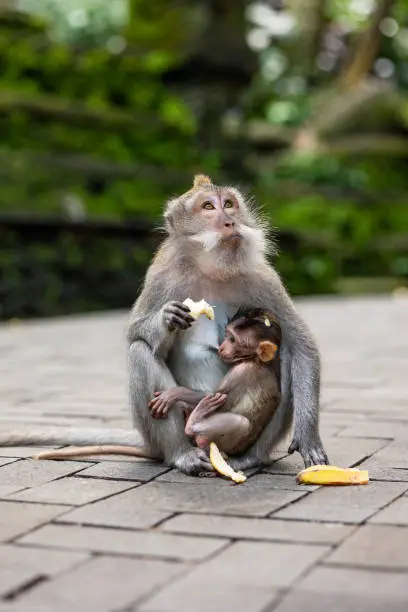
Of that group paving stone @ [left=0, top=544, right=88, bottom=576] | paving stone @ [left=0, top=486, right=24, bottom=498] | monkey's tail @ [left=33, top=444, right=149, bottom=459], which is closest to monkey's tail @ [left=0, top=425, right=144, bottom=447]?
monkey's tail @ [left=33, top=444, right=149, bottom=459]

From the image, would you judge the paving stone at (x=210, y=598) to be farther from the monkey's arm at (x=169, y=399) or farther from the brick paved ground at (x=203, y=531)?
the monkey's arm at (x=169, y=399)

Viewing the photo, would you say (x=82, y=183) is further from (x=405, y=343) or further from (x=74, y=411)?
(x=74, y=411)

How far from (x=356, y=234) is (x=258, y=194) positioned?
197 cm

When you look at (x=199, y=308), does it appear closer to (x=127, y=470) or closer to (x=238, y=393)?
(x=238, y=393)

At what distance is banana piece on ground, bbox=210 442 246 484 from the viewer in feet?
12.1

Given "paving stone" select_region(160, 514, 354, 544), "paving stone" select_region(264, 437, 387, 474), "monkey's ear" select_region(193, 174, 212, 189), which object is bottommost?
"paving stone" select_region(264, 437, 387, 474)

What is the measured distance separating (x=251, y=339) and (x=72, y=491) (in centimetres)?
75

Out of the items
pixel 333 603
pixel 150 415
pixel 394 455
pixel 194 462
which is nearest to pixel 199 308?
pixel 150 415

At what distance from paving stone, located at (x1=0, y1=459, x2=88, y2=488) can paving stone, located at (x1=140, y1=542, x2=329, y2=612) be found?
3.58ft

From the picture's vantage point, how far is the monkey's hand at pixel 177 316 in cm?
363

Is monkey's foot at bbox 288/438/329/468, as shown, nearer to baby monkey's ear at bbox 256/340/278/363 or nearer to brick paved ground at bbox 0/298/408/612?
brick paved ground at bbox 0/298/408/612

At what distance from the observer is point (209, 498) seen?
3.45 metres

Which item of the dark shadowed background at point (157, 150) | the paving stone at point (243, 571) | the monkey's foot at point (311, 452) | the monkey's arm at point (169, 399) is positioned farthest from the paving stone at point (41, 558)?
the dark shadowed background at point (157, 150)

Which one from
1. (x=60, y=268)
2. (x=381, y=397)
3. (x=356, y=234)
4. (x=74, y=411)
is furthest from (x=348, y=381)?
(x=356, y=234)
